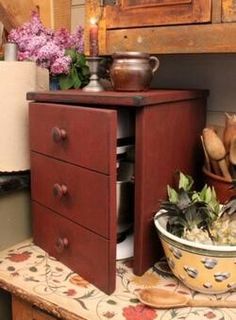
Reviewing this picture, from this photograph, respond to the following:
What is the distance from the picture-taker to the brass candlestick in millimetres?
884

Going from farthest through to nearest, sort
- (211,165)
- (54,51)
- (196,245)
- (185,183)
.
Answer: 1. (54,51)
2. (211,165)
3. (185,183)
4. (196,245)

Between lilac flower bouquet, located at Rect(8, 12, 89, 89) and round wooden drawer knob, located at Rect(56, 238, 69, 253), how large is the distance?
402mm

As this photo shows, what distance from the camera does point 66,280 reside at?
769 mm

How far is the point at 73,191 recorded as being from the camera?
2.53 ft

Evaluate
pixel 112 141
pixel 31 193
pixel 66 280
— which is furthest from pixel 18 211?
pixel 112 141

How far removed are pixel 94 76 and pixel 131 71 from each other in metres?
0.15

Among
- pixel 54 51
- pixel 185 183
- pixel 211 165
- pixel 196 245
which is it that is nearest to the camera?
pixel 196 245

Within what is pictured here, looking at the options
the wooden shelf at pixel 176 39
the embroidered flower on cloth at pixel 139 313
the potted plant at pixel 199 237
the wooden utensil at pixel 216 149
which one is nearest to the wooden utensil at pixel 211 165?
the wooden utensil at pixel 216 149

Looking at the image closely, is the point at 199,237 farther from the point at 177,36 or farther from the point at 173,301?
the point at 177,36

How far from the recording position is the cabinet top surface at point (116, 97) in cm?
69

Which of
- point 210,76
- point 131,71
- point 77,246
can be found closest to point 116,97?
point 131,71

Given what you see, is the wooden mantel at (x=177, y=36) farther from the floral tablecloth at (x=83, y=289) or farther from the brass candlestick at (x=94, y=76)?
the floral tablecloth at (x=83, y=289)

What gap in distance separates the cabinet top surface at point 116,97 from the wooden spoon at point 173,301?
34 cm

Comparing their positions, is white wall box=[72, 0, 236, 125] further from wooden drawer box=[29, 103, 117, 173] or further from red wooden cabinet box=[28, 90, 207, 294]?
wooden drawer box=[29, 103, 117, 173]
